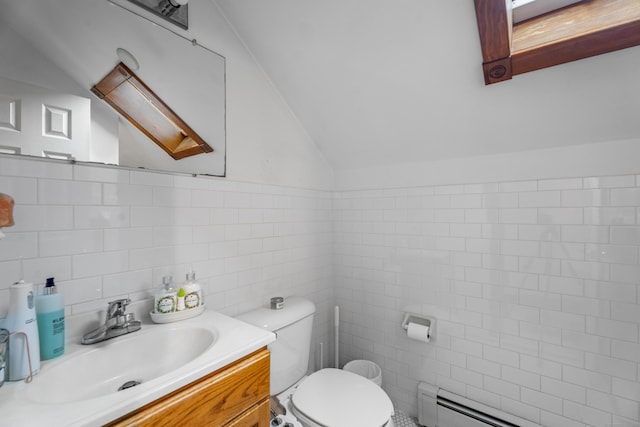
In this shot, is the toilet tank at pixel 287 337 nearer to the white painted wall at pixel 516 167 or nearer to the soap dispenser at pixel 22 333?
the soap dispenser at pixel 22 333

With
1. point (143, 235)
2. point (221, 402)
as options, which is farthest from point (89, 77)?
point (221, 402)

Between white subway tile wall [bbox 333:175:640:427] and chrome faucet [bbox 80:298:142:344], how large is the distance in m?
1.35

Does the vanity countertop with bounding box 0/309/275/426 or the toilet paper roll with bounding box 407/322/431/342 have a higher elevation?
the vanity countertop with bounding box 0/309/275/426

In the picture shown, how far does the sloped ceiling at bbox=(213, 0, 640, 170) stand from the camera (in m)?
1.17

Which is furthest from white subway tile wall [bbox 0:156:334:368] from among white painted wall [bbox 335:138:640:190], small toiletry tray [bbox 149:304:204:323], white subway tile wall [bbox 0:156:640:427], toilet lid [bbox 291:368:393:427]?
white painted wall [bbox 335:138:640:190]

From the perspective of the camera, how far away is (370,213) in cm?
192

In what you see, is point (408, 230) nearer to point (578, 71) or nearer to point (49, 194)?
point (578, 71)

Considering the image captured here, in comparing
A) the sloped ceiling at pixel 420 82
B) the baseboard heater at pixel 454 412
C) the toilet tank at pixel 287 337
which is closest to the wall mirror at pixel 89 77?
the sloped ceiling at pixel 420 82

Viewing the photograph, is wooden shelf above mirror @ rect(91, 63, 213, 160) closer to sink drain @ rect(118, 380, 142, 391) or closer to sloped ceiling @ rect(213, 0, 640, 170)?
sloped ceiling @ rect(213, 0, 640, 170)

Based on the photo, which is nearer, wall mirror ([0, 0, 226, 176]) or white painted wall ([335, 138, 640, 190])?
wall mirror ([0, 0, 226, 176])

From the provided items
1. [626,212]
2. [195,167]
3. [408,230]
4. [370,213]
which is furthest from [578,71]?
[195,167]

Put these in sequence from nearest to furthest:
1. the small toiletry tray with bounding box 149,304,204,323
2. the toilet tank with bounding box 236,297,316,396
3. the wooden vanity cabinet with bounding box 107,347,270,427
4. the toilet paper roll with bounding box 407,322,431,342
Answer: the wooden vanity cabinet with bounding box 107,347,270,427
the small toiletry tray with bounding box 149,304,204,323
the toilet tank with bounding box 236,297,316,396
the toilet paper roll with bounding box 407,322,431,342

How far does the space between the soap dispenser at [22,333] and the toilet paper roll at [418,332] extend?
60.5 inches

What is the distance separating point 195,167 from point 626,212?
1832 millimetres
